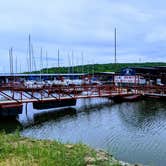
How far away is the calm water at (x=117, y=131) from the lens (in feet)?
50.5

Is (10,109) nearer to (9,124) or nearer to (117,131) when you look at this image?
(9,124)

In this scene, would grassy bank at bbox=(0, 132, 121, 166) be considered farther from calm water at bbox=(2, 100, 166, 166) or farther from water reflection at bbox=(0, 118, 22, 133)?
water reflection at bbox=(0, 118, 22, 133)

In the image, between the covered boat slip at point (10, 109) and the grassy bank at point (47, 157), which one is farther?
the covered boat slip at point (10, 109)

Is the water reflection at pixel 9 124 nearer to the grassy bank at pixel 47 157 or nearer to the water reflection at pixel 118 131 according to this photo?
the water reflection at pixel 118 131

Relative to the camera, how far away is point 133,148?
53.7 ft

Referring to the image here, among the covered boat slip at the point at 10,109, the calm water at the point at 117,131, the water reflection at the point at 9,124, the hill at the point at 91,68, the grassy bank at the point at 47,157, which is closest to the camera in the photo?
the grassy bank at the point at 47,157

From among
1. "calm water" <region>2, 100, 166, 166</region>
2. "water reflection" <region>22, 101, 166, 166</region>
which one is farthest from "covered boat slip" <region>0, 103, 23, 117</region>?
"water reflection" <region>22, 101, 166, 166</region>

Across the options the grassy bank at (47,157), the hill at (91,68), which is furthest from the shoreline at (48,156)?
the hill at (91,68)

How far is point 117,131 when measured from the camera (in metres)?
21.3

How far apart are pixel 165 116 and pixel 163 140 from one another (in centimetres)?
1018

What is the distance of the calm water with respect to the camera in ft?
50.5

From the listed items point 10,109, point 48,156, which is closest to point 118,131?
point 10,109

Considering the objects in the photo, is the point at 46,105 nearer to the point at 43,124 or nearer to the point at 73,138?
the point at 43,124

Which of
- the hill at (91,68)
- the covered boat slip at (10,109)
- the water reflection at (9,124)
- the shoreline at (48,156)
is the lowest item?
the water reflection at (9,124)
